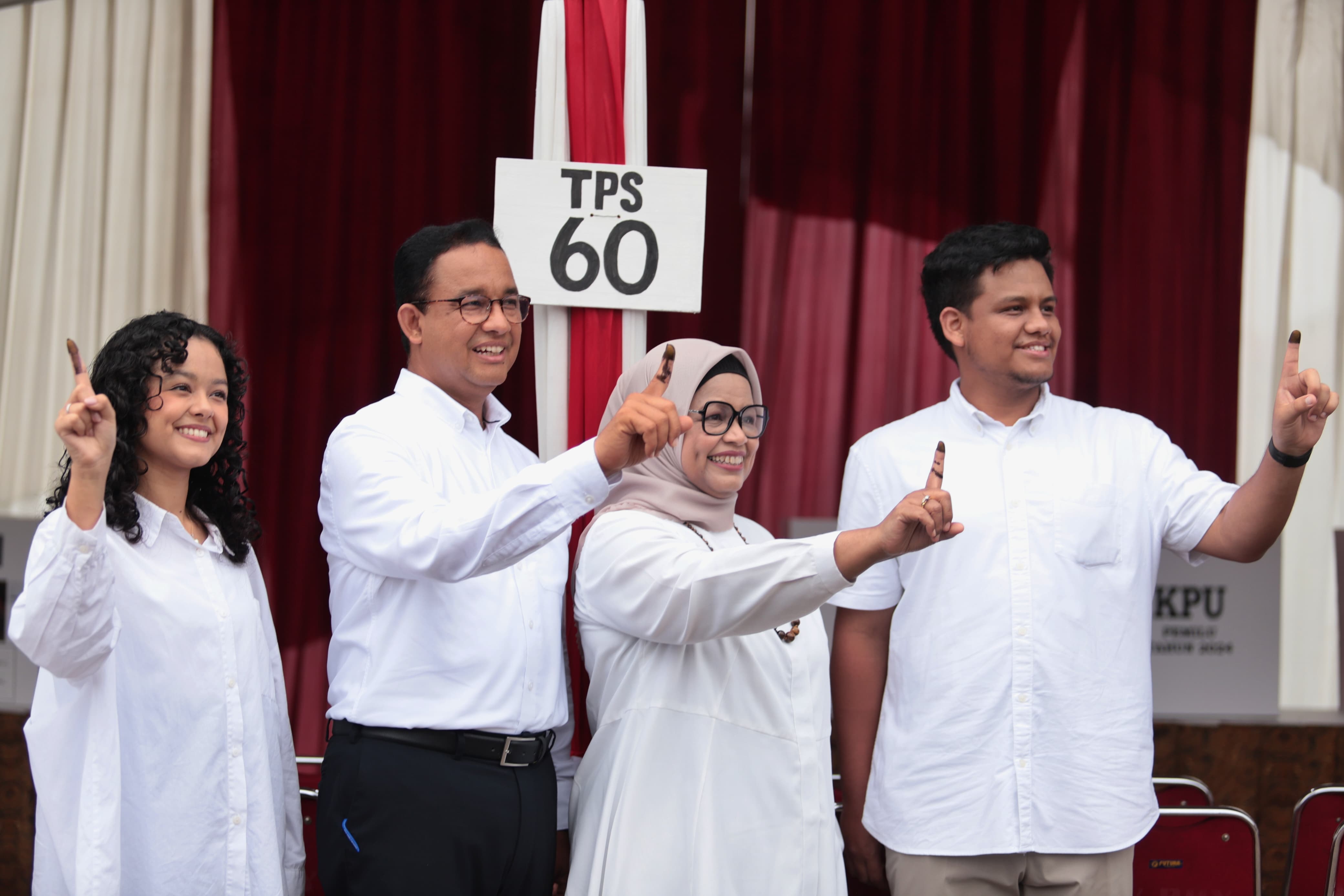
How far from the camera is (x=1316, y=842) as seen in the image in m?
2.81

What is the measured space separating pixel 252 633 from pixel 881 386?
2.01 metres

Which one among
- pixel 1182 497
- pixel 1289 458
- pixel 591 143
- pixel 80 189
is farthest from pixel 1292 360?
pixel 80 189

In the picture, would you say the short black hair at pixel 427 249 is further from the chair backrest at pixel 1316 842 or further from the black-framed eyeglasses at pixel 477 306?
the chair backrest at pixel 1316 842

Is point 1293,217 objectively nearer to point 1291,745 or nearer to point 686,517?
point 1291,745

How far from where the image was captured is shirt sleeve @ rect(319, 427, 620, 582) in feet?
5.94

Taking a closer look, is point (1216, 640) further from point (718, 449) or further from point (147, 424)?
point (147, 424)

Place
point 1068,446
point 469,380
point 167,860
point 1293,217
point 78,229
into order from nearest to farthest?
point 167,860
point 469,380
point 1068,446
point 78,229
point 1293,217

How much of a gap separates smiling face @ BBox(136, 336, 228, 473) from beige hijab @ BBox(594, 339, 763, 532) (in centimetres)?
74

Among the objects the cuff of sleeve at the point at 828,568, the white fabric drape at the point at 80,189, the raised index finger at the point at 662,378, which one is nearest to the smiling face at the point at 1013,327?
the cuff of sleeve at the point at 828,568

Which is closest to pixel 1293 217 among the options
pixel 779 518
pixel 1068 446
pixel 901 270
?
pixel 901 270

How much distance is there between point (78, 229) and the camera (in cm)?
317

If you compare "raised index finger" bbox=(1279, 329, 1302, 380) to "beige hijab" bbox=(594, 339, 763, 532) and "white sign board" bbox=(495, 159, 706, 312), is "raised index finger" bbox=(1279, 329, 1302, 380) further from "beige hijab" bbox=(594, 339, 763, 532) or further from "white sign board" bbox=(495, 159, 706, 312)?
"white sign board" bbox=(495, 159, 706, 312)

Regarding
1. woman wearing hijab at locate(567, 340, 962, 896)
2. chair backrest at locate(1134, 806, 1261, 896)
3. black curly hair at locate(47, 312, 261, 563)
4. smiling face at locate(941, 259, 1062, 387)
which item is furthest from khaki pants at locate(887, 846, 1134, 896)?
black curly hair at locate(47, 312, 261, 563)

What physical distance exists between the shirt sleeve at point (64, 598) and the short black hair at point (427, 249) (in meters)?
0.78
